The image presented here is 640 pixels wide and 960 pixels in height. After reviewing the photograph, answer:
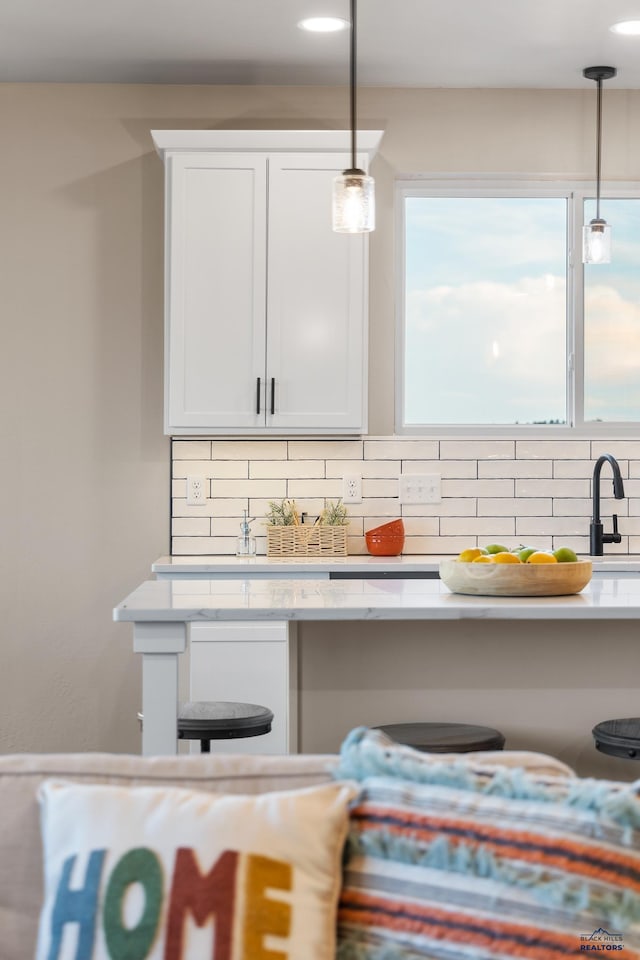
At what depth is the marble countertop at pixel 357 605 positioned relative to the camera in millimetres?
2475

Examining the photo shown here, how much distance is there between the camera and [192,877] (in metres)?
1.40

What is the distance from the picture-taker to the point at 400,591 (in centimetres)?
287

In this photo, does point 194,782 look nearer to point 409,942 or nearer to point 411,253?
point 409,942

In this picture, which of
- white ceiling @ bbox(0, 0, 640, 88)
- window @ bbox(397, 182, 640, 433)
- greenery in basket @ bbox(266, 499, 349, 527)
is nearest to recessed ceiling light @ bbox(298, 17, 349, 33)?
white ceiling @ bbox(0, 0, 640, 88)

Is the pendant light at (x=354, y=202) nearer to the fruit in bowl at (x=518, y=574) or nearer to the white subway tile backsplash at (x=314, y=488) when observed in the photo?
the fruit in bowl at (x=518, y=574)

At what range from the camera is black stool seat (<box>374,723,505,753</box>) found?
2.53 metres

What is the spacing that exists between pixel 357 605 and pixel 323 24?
92.5 inches

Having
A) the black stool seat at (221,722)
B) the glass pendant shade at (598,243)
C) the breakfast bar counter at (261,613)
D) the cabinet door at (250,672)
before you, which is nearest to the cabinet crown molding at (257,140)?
the glass pendant shade at (598,243)

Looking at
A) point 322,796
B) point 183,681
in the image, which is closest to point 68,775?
point 322,796

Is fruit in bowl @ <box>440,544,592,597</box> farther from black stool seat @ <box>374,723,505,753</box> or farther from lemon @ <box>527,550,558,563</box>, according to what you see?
black stool seat @ <box>374,723,505,753</box>

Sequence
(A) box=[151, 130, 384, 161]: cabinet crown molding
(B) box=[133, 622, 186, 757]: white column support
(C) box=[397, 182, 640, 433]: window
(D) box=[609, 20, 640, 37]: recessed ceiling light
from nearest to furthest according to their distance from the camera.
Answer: (B) box=[133, 622, 186, 757]: white column support, (D) box=[609, 20, 640, 37]: recessed ceiling light, (A) box=[151, 130, 384, 161]: cabinet crown molding, (C) box=[397, 182, 640, 433]: window

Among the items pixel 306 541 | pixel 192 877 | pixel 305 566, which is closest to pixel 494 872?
pixel 192 877

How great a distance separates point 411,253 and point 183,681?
2047 millimetres

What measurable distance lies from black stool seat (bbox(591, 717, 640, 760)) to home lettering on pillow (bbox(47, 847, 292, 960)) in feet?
4.62
